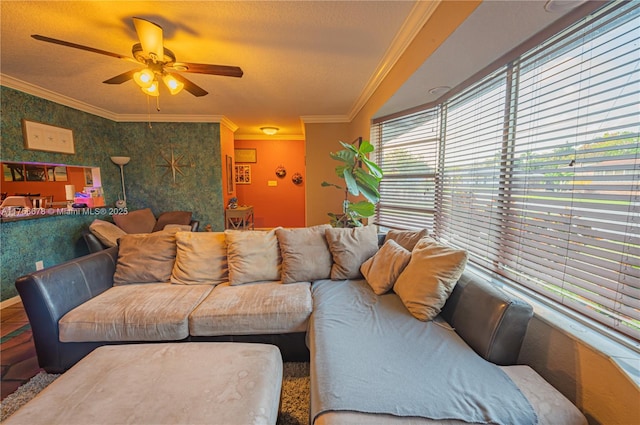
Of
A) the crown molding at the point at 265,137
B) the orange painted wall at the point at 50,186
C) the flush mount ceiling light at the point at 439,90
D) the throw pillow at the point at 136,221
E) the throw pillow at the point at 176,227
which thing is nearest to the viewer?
the flush mount ceiling light at the point at 439,90

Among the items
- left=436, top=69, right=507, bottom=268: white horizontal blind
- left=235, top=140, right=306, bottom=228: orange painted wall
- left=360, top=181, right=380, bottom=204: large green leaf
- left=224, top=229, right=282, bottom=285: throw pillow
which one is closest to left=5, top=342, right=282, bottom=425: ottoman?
left=224, top=229, right=282, bottom=285: throw pillow

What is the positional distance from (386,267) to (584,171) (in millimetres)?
1184

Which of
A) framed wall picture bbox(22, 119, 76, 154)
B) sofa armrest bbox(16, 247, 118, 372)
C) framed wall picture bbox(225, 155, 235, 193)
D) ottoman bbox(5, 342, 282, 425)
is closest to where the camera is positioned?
ottoman bbox(5, 342, 282, 425)

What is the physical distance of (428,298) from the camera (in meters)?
1.49

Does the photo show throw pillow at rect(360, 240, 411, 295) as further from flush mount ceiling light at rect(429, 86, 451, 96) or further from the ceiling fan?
the ceiling fan

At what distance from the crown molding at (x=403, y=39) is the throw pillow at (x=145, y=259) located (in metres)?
2.53

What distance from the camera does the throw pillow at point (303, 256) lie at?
210 centimetres

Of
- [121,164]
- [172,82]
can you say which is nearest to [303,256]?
[172,82]

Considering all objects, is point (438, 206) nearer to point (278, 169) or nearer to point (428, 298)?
point (428, 298)

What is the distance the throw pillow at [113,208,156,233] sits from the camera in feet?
11.7

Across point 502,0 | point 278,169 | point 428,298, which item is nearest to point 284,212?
point 278,169

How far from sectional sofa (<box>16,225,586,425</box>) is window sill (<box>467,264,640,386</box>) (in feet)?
0.50

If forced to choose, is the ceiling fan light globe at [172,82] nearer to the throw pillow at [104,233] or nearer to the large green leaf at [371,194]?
the throw pillow at [104,233]

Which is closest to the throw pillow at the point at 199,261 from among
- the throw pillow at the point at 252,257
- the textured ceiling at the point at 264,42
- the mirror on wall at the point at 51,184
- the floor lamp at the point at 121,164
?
the throw pillow at the point at 252,257
